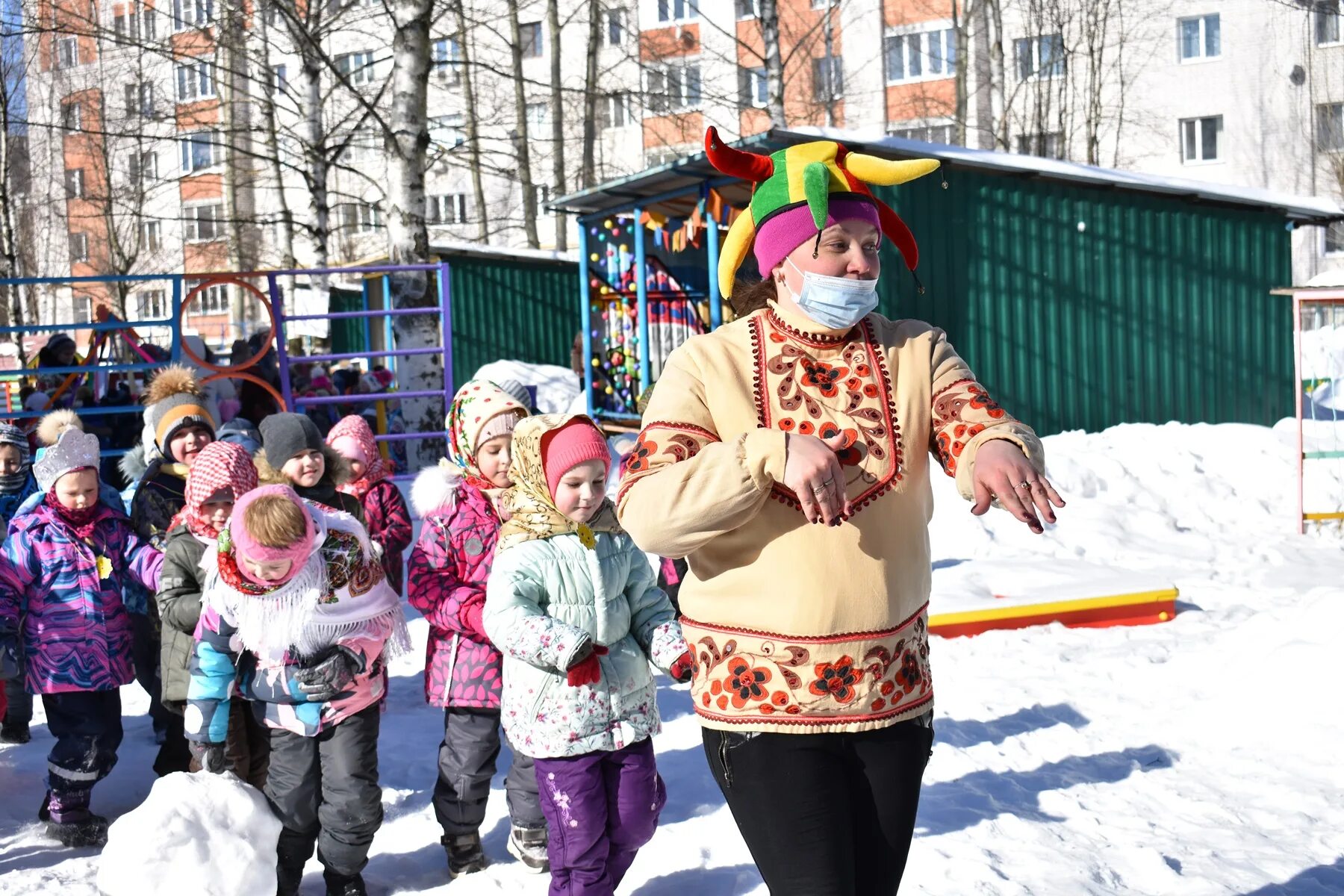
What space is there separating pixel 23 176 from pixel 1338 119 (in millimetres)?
31295

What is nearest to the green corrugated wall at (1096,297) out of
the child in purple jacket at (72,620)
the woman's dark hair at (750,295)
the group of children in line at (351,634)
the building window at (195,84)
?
the group of children in line at (351,634)

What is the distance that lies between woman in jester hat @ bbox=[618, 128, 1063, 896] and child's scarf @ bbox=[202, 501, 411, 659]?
1.84 metres

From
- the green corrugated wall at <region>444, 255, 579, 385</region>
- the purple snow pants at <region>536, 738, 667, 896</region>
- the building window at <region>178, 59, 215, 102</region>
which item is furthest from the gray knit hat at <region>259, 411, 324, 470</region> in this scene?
the building window at <region>178, 59, 215, 102</region>

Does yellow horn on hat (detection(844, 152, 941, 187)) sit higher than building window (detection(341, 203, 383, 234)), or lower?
lower

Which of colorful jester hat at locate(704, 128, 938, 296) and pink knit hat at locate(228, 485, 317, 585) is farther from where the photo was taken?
pink knit hat at locate(228, 485, 317, 585)

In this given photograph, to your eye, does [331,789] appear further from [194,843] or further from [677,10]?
[677,10]

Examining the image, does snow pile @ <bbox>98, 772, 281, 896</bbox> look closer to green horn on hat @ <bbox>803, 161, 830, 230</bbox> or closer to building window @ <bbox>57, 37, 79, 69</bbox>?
green horn on hat @ <bbox>803, 161, 830, 230</bbox>

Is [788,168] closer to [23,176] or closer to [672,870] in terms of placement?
[672,870]

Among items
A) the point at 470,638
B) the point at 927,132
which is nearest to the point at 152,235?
the point at 927,132

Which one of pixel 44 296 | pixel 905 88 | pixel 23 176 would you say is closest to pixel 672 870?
pixel 905 88

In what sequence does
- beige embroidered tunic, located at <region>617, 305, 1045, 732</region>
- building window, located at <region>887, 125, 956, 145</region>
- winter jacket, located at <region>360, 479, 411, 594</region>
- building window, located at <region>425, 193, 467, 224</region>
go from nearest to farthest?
beige embroidered tunic, located at <region>617, 305, 1045, 732</region> → winter jacket, located at <region>360, 479, 411, 594</region> → building window, located at <region>887, 125, 956, 145</region> → building window, located at <region>425, 193, 467, 224</region>

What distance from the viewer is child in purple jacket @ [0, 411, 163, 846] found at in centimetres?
452

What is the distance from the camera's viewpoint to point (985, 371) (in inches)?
492

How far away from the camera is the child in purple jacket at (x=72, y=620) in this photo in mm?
4523
